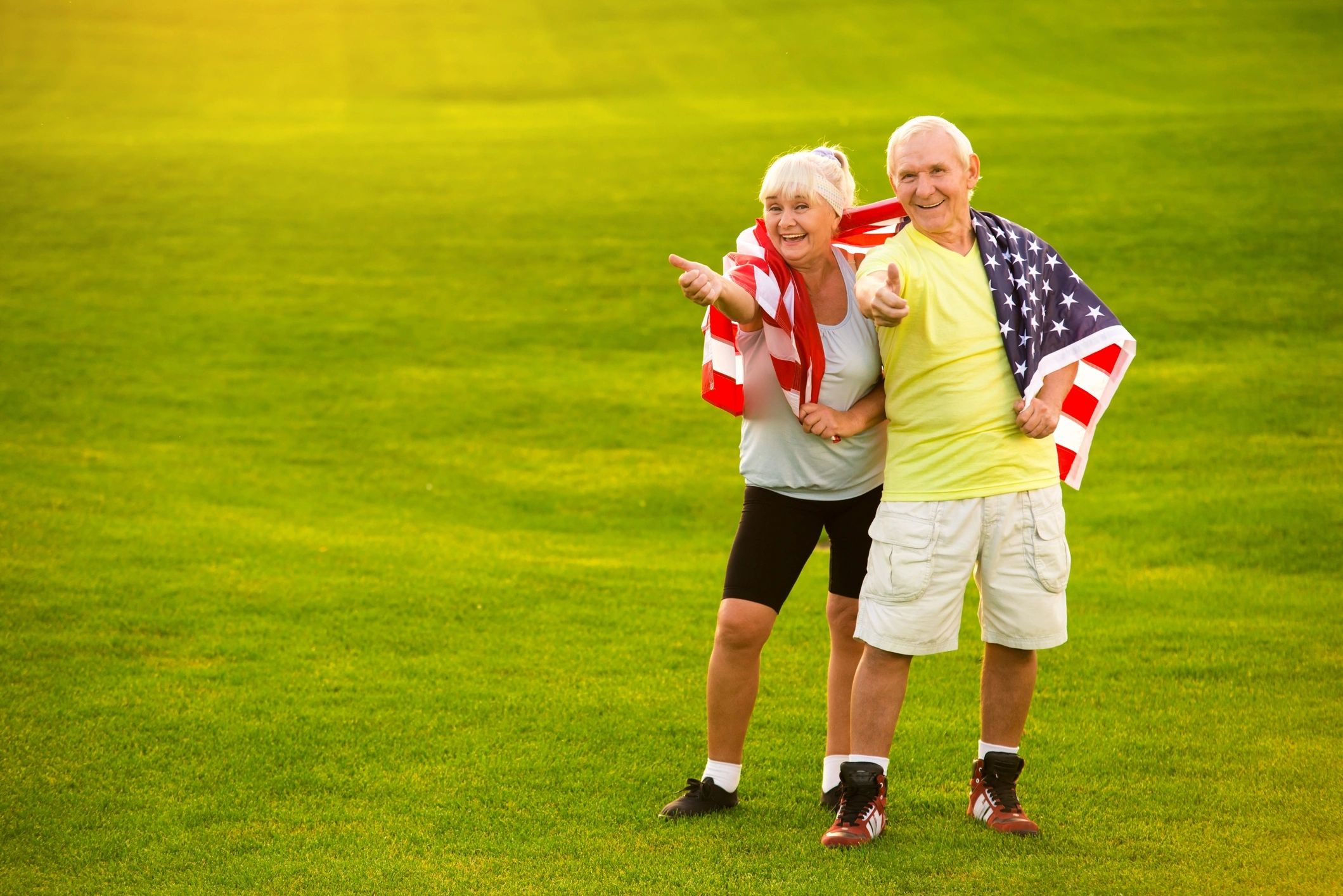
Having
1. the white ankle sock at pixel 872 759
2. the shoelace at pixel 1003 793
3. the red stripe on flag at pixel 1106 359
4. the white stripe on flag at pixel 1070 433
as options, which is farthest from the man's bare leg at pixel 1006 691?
the red stripe on flag at pixel 1106 359

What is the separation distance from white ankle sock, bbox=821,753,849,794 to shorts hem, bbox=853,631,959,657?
21.4 inches

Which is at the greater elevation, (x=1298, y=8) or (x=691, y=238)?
(x=1298, y=8)

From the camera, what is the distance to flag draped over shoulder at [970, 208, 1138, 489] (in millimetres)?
3592

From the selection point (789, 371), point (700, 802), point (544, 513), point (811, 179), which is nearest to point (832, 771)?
point (700, 802)

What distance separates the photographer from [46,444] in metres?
9.71

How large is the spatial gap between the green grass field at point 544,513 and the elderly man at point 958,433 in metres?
0.57

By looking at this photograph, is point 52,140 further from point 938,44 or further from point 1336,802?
point 1336,802

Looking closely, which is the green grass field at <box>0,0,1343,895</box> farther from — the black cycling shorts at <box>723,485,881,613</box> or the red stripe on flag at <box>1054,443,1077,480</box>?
the red stripe on flag at <box>1054,443,1077,480</box>

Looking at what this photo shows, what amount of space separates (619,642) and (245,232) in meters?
12.6

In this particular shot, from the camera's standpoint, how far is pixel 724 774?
3.98m

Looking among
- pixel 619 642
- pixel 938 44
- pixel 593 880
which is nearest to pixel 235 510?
pixel 619 642

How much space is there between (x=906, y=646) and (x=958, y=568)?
26 centimetres

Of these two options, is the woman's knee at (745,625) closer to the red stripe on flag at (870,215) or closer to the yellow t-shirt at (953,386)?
the yellow t-shirt at (953,386)

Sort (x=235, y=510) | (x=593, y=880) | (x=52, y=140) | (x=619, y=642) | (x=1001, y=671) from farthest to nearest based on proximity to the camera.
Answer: (x=52, y=140)
(x=235, y=510)
(x=619, y=642)
(x=1001, y=671)
(x=593, y=880)
